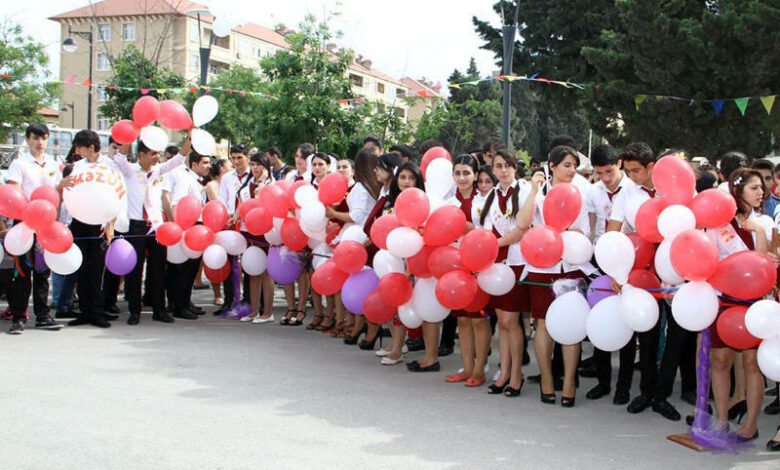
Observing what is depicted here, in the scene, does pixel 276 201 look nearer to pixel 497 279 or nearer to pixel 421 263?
pixel 421 263

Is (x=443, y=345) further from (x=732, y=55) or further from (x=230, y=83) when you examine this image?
(x=230, y=83)

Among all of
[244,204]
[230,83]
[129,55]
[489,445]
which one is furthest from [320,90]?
[230,83]

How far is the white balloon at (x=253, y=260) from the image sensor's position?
811cm

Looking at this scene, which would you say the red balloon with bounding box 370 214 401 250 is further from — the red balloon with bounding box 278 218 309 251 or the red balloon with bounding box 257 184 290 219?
the red balloon with bounding box 257 184 290 219

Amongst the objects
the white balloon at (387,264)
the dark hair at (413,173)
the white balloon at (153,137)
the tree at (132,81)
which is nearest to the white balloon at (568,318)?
the white balloon at (387,264)

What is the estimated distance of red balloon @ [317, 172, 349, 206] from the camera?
7168 millimetres

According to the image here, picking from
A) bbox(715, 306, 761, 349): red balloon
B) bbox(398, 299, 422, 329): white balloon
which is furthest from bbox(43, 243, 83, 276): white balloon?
bbox(715, 306, 761, 349): red balloon

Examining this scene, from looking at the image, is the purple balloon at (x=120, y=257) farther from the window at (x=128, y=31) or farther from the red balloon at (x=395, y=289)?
the window at (x=128, y=31)

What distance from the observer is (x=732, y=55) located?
47.3 feet

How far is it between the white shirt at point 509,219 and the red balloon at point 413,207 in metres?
0.48

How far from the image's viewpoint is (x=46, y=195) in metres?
7.06

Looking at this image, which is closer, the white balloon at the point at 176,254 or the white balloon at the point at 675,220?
the white balloon at the point at 675,220

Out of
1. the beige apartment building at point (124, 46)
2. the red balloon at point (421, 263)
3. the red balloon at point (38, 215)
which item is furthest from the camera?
the beige apartment building at point (124, 46)

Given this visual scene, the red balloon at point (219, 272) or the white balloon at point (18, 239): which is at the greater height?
the white balloon at point (18, 239)
